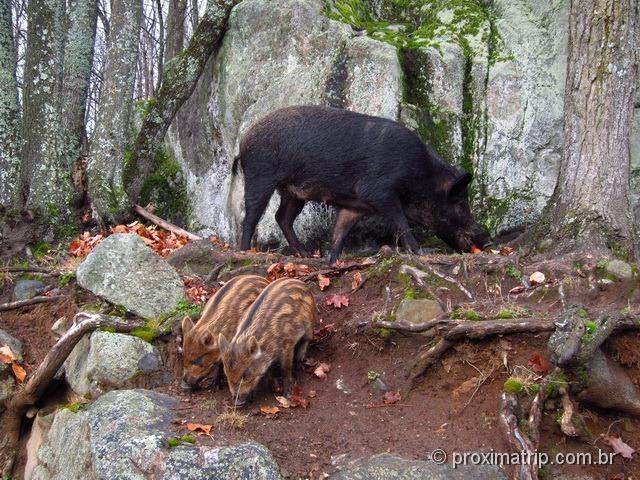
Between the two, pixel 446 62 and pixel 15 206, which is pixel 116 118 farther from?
pixel 446 62

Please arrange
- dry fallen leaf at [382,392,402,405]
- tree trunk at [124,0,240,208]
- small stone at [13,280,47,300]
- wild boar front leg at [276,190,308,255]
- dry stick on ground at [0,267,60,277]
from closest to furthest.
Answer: dry fallen leaf at [382,392,402,405], small stone at [13,280,47,300], dry stick on ground at [0,267,60,277], wild boar front leg at [276,190,308,255], tree trunk at [124,0,240,208]

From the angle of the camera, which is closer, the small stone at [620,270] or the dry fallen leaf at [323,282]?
the small stone at [620,270]

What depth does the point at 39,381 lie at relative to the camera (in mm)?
6484

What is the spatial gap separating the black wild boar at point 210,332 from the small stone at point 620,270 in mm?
3154

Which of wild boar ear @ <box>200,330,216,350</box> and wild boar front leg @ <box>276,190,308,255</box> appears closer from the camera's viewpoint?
wild boar ear @ <box>200,330,216,350</box>

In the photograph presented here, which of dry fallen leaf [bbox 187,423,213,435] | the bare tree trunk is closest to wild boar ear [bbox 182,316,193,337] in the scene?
dry fallen leaf [bbox 187,423,213,435]

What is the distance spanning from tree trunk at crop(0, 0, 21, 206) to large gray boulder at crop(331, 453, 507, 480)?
6.33 meters

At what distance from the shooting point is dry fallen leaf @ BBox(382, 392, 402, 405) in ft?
18.5

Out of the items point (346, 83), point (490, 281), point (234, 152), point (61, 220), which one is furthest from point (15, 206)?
point (490, 281)

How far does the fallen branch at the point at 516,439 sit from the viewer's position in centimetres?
464

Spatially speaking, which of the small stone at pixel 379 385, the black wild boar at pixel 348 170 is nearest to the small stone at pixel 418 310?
the small stone at pixel 379 385

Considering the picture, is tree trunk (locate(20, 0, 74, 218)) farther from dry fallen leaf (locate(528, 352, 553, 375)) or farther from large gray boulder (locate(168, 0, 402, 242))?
dry fallen leaf (locate(528, 352, 553, 375))

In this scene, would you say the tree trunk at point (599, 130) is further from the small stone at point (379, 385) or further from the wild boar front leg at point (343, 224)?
the small stone at point (379, 385)

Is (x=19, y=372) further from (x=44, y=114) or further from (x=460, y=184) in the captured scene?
(x=460, y=184)
